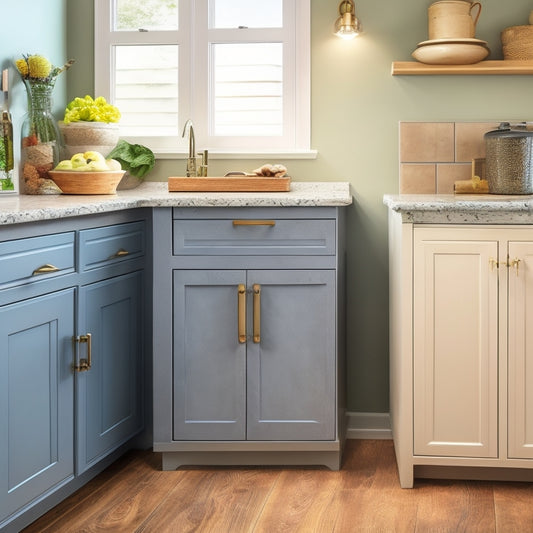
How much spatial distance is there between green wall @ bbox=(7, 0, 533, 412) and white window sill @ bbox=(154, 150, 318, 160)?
26 millimetres

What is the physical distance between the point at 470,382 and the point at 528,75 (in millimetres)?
1272

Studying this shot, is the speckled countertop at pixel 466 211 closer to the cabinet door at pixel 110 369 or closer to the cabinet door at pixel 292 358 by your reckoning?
the cabinet door at pixel 292 358

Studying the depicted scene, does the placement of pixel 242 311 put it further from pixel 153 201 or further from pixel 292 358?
pixel 153 201

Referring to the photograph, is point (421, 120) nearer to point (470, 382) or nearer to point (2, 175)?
point (470, 382)

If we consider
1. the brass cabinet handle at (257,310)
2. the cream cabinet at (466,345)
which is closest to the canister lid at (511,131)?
the cream cabinet at (466,345)

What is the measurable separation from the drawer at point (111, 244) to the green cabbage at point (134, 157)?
0.41m

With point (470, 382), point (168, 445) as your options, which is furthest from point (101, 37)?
point (470, 382)

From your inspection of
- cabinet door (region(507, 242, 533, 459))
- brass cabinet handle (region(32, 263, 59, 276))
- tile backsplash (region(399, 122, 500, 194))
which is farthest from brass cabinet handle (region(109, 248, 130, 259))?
cabinet door (region(507, 242, 533, 459))

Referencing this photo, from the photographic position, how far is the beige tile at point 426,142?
3174mm

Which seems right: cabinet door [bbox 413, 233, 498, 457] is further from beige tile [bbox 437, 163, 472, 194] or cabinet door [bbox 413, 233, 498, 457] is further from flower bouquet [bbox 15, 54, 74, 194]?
flower bouquet [bbox 15, 54, 74, 194]

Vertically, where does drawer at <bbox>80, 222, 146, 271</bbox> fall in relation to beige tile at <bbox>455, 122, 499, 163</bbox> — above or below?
below

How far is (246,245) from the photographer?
2738 millimetres

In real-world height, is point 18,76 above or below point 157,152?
above

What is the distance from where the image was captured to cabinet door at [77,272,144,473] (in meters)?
2.49
